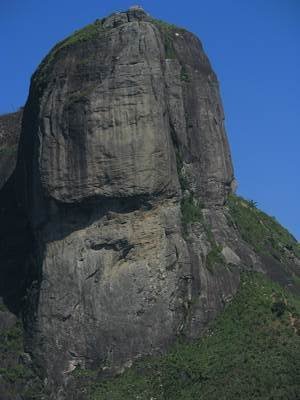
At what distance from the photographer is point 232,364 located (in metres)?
67.4

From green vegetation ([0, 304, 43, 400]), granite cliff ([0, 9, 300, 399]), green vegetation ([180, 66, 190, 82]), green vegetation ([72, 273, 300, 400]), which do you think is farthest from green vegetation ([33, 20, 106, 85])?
green vegetation ([72, 273, 300, 400])

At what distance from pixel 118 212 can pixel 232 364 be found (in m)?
9.68

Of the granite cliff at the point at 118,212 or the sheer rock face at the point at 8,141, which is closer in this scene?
the granite cliff at the point at 118,212

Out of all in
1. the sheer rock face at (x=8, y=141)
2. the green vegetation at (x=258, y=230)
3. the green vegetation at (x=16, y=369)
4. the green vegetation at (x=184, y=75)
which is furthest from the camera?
the sheer rock face at (x=8, y=141)

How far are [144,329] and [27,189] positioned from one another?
444 inches

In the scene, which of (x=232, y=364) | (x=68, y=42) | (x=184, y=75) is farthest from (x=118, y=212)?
(x=68, y=42)

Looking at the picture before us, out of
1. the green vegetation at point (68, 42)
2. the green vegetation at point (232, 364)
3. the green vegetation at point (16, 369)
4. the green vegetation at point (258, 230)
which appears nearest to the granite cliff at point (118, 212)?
the green vegetation at point (68, 42)

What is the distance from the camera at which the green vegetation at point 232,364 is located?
65.6 metres

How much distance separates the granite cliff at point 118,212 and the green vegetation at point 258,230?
353 cm

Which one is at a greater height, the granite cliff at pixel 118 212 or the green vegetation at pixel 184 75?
the green vegetation at pixel 184 75

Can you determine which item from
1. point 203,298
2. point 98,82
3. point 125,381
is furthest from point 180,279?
point 98,82

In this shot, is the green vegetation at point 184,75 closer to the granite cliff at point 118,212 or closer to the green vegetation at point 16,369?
the granite cliff at point 118,212

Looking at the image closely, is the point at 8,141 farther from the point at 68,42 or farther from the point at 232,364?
the point at 232,364

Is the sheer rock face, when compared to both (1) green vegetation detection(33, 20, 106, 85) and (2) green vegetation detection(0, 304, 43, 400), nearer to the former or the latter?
(1) green vegetation detection(33, 20, 106, 85)
